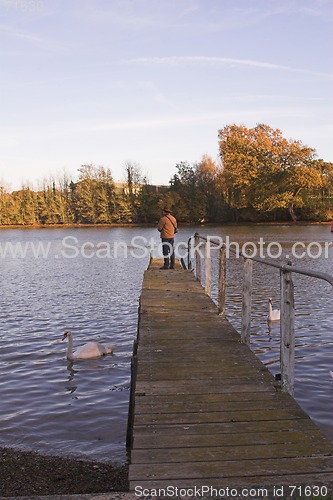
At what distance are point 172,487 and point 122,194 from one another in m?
92.8

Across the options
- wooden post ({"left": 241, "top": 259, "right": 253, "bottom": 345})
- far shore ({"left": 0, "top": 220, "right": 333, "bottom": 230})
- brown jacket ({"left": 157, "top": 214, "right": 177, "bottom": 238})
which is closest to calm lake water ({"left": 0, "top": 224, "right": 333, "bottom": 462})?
wooden post ({"left": 241, "top": 259, "right": 253, "bottom": 345})

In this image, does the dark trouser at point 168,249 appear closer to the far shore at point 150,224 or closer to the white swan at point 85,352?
the white swan at point 85,352

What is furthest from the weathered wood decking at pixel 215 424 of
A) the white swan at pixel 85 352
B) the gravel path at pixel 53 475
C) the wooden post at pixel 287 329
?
the white swan at pixel 85 352

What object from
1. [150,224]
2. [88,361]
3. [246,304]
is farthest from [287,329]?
[150,224]

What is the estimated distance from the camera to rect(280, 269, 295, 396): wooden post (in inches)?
221

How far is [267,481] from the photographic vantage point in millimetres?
3730

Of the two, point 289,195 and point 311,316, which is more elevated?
point 289,195

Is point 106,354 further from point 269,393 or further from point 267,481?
point 267,481

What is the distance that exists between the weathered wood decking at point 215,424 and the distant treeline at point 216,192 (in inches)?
2649

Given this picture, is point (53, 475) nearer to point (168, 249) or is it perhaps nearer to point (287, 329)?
point (287, 329)

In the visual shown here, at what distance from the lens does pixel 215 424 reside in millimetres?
4730

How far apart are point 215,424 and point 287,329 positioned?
4.82 ft

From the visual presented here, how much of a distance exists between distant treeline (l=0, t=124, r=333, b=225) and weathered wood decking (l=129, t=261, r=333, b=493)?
67278mm

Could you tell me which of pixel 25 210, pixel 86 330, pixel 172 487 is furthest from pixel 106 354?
pixel 25 210
